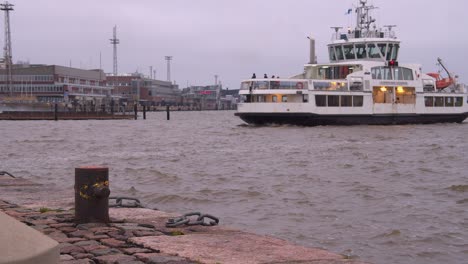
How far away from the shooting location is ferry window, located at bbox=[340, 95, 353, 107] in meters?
48.6

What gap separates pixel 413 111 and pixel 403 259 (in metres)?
45.3

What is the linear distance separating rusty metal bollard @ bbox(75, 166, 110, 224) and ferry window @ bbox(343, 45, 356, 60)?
47453 mm

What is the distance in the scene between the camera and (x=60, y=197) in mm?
11227

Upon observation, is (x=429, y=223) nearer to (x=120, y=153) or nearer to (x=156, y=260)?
(x=156, y=260)

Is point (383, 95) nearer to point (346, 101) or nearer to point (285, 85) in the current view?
point (346, 101)

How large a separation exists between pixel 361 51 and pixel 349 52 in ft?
3.40

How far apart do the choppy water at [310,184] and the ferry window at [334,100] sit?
43.5 ft

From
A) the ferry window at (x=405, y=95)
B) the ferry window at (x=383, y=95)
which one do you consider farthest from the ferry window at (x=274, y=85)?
the ferry window at (x=405, y=95)

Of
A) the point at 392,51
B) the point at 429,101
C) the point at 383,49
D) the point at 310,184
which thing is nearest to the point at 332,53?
the point at 383,49

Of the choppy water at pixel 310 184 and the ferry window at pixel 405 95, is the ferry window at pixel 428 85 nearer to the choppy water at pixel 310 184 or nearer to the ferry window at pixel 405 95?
the ferry window at pixel 405 95

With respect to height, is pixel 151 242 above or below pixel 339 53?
below

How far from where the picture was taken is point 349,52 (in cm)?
5375

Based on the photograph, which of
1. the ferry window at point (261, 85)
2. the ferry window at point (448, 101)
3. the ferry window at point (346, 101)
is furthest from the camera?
the ferry window at point (448, 101)

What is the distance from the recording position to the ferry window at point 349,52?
53.6 m
